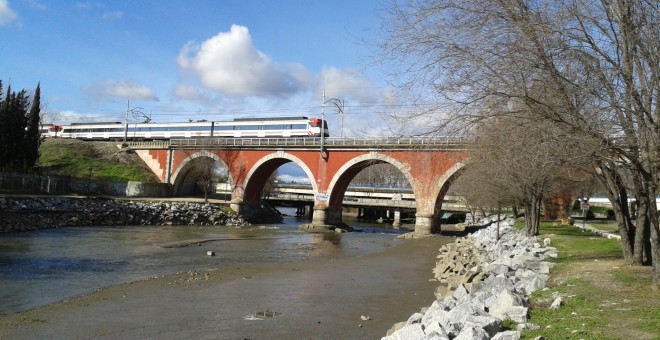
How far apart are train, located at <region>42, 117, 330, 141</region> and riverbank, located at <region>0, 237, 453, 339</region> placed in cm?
3369

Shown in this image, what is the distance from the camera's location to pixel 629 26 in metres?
7.84

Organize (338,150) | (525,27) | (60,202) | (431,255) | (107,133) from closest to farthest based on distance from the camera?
(525,27), (431,255), (60,202), (338,150), (107,133)

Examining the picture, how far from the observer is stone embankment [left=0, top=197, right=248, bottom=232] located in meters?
29.6

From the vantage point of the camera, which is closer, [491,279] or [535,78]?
[535,78]

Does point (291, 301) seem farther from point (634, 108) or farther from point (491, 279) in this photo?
point (634, 108)

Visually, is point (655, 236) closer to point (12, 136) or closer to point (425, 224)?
point (425, 224)

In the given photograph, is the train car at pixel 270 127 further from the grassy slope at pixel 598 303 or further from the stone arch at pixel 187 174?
the grassy slope at pixel 598 303

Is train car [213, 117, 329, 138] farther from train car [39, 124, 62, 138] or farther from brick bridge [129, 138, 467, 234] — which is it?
train car [39, 124, 62, 138]

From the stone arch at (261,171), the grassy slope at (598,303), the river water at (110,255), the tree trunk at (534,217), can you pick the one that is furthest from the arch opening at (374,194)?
the grassy slope at (598,303)

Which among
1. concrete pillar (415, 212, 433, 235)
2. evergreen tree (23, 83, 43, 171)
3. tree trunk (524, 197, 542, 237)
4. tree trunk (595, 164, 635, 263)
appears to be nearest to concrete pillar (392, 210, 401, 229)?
concrete pillar (415, 212, 433, 235)

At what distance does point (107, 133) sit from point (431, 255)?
52917mm

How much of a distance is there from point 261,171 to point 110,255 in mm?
30110

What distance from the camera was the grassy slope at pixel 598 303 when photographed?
601cm

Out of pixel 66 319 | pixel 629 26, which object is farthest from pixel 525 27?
pixel 66 319
